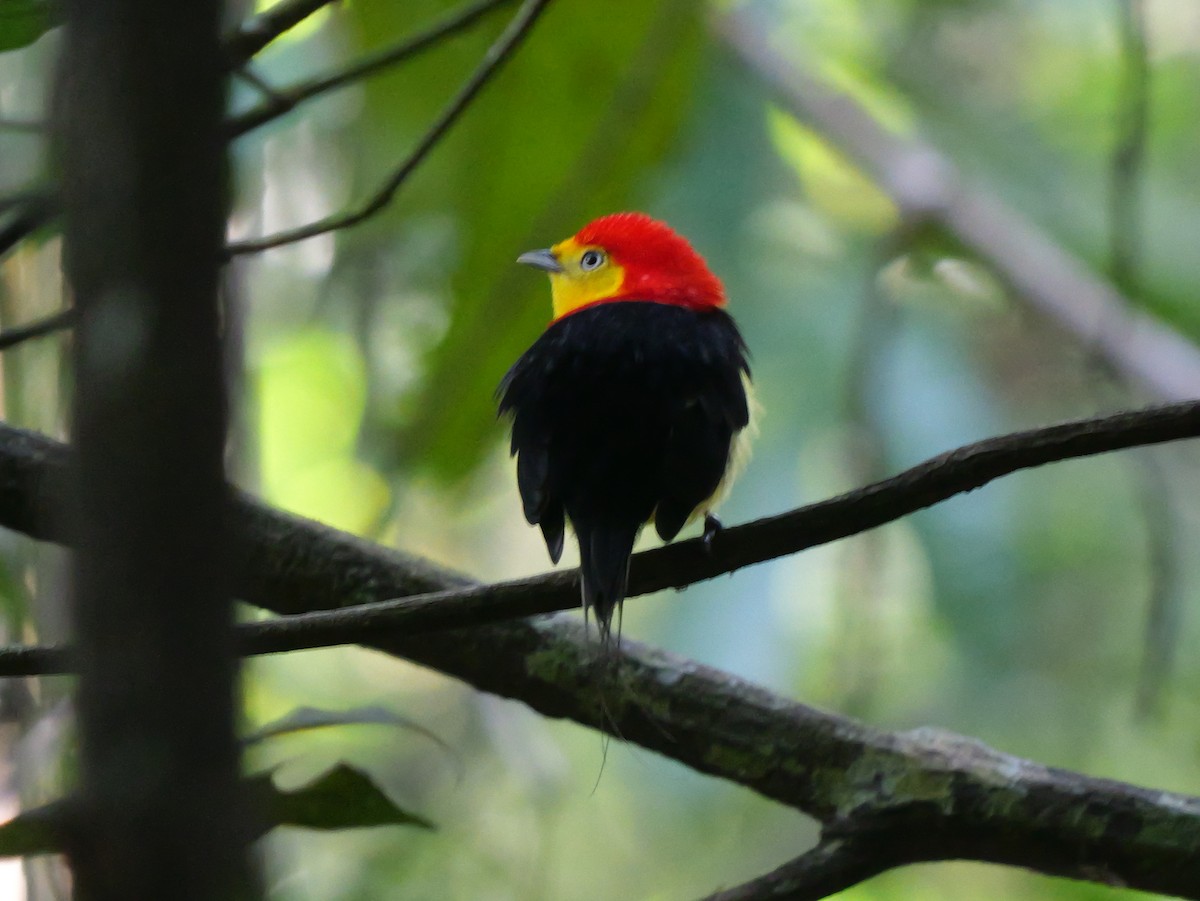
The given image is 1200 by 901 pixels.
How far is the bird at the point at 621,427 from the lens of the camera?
2.53 meters

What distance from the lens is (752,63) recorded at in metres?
4.66

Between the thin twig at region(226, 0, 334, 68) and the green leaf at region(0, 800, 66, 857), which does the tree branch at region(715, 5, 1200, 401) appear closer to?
the thin twig at region(226, 0, 334, 68)

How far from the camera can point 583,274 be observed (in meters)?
3.79

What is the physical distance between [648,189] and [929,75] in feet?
8.07

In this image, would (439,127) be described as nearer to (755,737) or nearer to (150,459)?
(755,737)

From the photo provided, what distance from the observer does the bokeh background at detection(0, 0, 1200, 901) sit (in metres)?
3.53

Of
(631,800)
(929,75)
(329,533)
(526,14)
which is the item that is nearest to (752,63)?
(929,75)

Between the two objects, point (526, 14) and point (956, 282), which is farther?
point (956, 282)

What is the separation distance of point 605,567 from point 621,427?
14.8 inches

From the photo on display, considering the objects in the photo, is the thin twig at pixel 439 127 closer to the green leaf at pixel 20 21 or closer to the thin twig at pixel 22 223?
the thin twig at pixel 22 223

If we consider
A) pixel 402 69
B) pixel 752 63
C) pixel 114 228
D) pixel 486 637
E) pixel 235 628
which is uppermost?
pixel 752 63

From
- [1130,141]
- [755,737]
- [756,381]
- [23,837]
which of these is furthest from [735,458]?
[756,381]

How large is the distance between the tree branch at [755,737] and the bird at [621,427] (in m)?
0.12

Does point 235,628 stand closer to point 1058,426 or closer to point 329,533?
point 1058,426
